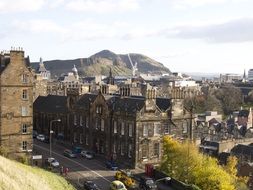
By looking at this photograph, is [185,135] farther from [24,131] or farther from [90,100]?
[24,131]

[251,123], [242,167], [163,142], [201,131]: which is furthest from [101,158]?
[251,123]

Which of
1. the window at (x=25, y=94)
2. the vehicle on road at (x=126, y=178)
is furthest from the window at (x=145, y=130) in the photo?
the window at (x=25, y=94)

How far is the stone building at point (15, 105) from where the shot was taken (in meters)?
65.2

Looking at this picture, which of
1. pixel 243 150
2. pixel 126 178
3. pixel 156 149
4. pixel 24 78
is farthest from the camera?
pixel 243 150

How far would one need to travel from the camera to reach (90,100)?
79.8 metres

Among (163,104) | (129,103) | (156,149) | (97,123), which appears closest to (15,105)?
(97,123)

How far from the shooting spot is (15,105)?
217ft

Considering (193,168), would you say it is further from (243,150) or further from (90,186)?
(243,150)

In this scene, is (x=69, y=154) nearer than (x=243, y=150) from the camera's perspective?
Yes

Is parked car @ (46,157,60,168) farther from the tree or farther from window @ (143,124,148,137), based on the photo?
the tree

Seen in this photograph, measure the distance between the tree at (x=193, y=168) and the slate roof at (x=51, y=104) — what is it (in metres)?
30.5

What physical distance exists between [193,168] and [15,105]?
87.7 ft

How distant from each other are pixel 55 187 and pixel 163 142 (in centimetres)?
2411

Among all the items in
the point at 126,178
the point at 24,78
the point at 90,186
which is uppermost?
the point at 24,78
